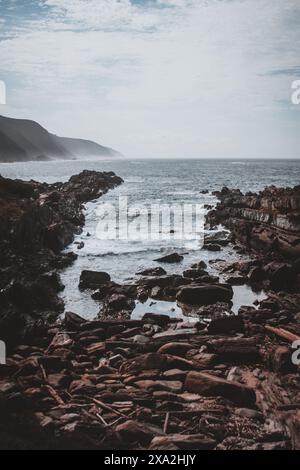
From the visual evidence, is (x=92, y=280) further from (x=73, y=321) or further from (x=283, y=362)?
(x=283, y=362)

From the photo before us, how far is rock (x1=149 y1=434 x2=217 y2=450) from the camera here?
5.77 metres

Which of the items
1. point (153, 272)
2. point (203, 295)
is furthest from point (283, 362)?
point (153, 272)

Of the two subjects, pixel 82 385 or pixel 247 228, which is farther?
pixel 247 228

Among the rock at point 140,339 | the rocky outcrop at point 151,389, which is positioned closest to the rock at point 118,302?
the rocky outcrop at point 151,389

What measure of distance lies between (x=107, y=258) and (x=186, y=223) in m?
12.0

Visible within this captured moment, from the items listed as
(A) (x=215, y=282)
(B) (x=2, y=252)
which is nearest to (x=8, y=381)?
(A) (x=215, y=282)

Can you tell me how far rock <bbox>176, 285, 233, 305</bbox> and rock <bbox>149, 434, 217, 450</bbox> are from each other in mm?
7210

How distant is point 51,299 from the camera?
13.2 meters

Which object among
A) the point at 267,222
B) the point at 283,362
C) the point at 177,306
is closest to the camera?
the point at 283,362

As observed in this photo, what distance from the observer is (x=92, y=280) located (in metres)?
15.2

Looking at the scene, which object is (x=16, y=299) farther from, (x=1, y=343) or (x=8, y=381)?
(x=8, y=381)

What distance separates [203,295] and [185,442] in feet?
25.3

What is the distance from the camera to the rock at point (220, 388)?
23.2 feet

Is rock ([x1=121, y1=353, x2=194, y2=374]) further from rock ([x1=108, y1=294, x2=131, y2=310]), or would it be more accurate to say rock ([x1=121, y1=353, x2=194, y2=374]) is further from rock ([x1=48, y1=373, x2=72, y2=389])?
rock ([x1=108, y1=294, x2=131, y2=310])
